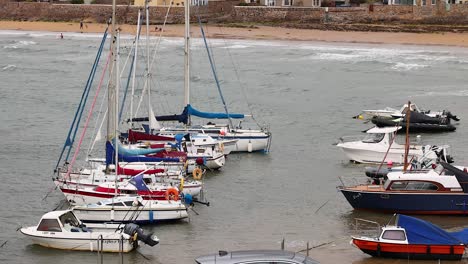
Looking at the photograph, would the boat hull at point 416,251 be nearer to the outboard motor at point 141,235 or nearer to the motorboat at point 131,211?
the outboard motor at point 141,235

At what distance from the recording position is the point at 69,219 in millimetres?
28578

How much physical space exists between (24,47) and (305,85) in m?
34.7

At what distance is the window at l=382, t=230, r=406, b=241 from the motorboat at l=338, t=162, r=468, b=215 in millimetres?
4978

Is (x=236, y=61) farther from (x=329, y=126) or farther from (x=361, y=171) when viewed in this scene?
(x=361, y=171)

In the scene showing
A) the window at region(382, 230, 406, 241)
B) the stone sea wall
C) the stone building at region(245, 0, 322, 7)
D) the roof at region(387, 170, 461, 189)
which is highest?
the stone building at region(245, 0, 322, 7)

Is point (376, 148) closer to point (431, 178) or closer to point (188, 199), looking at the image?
point (431, 178)

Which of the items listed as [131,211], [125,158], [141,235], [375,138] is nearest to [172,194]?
[131,211]

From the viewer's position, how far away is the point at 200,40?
92812 millimetres

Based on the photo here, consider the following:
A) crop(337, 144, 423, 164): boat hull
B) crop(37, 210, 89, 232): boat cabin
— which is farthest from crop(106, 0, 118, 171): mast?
crop(337, 144, 423, 164): boat hull

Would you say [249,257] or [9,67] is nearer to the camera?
[249,257]

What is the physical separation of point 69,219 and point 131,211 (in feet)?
7.53

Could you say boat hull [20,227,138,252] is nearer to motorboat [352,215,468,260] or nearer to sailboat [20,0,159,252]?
sailboat [20,0,159,252]

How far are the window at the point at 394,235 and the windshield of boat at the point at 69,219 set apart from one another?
27.0 ft

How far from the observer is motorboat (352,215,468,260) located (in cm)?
2641
